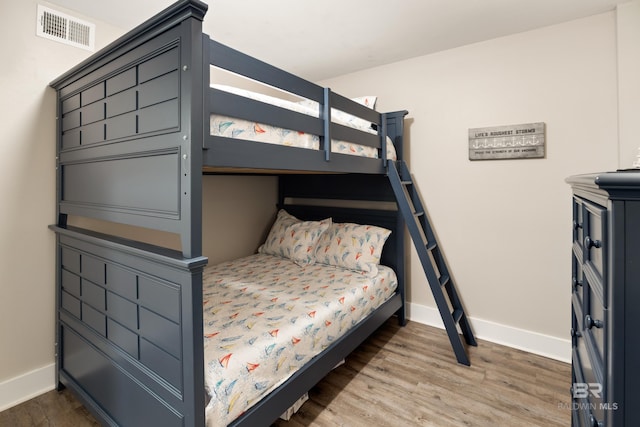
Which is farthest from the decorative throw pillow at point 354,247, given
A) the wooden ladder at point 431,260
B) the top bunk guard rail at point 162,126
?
the top bunk guard rail at point 162,126

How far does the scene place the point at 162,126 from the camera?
47.8 inches

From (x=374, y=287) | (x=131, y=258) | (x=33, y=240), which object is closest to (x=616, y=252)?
(x=131, y=258)


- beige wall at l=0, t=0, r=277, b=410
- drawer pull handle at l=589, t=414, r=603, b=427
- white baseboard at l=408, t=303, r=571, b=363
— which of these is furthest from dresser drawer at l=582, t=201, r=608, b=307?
beige wall at l=0, t=0, r=277, b=410

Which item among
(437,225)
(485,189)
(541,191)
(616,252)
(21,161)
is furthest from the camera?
(437,225)

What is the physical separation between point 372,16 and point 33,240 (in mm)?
2530

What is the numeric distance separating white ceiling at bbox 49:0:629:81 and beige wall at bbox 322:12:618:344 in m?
0.18

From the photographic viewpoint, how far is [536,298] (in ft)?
7.88

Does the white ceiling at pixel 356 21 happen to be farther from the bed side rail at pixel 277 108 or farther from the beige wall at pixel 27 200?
the bed side rail at pixel 277 108

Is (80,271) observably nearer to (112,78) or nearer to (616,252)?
(112,78)

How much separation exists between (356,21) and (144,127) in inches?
63.1

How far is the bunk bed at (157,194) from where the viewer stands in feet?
3.76

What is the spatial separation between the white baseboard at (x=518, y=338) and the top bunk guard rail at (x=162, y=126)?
179 cm

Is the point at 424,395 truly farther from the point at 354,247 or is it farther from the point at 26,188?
the point at 26,188

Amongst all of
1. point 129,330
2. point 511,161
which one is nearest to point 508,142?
point 511,161
